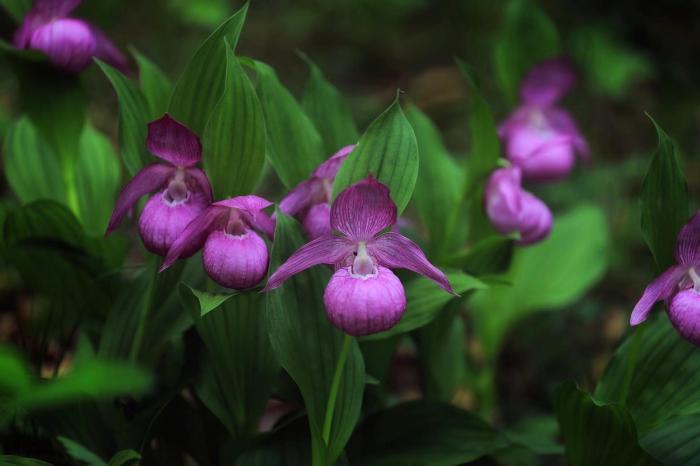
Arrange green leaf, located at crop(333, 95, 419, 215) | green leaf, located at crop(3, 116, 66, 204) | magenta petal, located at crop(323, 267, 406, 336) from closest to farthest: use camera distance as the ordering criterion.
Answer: magenta petal, located at crop(323, 267, 406, 336) → green leaf, located at crop(333, 95, 419, 215) → green leaf, located at crop(3, 116, 66, 204)

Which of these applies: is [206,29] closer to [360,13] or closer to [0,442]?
[360,13]

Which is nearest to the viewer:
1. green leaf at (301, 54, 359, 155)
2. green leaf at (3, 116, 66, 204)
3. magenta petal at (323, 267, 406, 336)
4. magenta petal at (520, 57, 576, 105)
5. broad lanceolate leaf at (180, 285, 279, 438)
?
magenta petal at (323, 267, 406, 336)

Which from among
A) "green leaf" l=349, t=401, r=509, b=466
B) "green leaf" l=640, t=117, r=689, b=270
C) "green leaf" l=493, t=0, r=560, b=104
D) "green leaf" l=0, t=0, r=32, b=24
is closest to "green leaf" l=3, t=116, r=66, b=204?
"green leaf" l=0, t=0, r=32, b=24

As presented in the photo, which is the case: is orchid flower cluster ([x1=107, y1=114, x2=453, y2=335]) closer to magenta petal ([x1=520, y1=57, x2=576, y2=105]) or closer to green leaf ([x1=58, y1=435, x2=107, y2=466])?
green leaf ([x1=58, y1=435, x2=107, y2=466])

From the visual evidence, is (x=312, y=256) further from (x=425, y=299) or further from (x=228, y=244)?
(x=425, y=299)

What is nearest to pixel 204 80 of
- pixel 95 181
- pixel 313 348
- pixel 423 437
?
pixel 313 348

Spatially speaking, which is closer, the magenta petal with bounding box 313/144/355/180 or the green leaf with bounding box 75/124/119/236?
the magenta petal with bounding box 313/144/355/180

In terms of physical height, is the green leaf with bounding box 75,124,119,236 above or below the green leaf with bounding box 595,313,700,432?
above

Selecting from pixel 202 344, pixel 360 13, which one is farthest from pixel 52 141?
pixel 360 13
